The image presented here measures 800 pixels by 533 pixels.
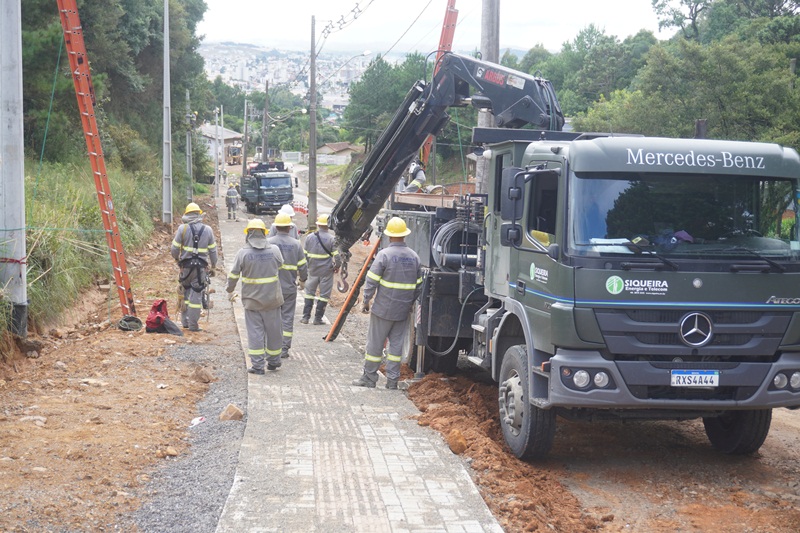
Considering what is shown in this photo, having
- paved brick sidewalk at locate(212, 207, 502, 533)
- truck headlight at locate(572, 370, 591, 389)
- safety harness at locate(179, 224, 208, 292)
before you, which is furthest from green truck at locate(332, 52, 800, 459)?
safety harness at locate(179, 224, 208, 292)

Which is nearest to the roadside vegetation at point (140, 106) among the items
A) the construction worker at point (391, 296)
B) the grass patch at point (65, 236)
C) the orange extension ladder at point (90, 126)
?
the grass patch at point (65, 236)

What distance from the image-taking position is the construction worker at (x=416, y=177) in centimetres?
1495

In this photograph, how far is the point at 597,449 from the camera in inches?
328

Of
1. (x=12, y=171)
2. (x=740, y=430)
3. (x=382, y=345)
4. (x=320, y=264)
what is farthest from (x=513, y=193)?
(x=320, y=264)

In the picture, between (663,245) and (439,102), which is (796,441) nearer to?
(663,245)

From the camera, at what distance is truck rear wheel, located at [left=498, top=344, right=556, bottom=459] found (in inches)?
289

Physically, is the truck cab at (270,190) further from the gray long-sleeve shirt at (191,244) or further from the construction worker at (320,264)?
the gray long-sleeve shirt at (191,244)

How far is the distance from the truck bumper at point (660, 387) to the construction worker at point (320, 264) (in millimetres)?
8919

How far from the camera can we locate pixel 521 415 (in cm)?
754

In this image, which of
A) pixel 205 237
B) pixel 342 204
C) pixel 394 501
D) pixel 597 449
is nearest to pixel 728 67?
pixel 342 204

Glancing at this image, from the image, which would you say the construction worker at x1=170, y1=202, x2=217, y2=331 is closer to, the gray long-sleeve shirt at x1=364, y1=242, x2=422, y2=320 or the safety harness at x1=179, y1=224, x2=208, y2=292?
the safety harness at x1=179, y1=224, x2=208, y2=292

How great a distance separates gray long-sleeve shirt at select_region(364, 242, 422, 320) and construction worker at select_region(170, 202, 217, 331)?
4.47m

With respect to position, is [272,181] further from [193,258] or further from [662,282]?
[662,282]

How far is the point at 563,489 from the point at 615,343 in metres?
1.28
